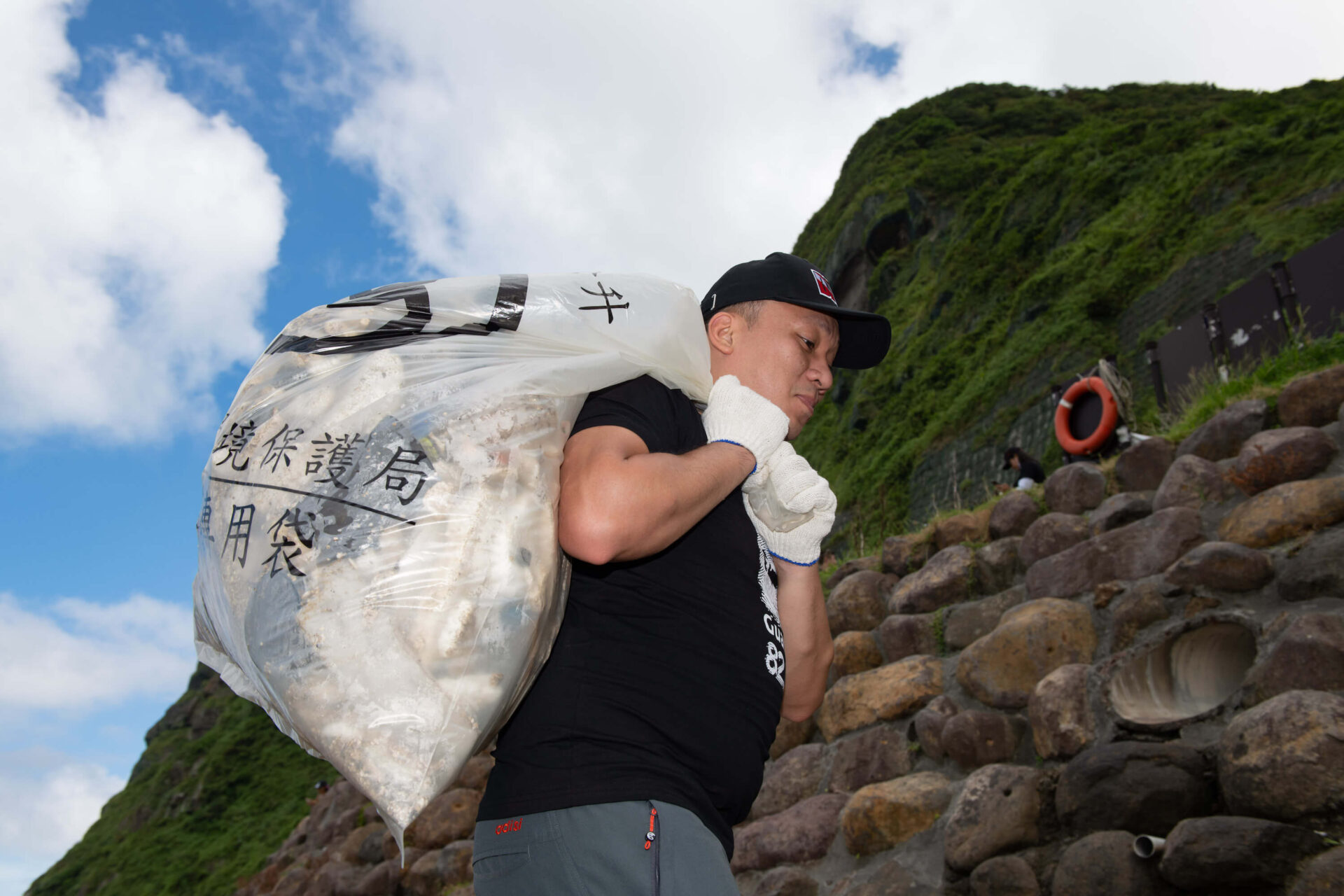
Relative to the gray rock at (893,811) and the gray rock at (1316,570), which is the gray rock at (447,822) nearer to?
the gray rock at (893,811)

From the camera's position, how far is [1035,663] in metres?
3.92

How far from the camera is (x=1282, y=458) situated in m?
3.87

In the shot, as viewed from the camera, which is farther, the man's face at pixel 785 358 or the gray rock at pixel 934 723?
the gray rock at pixel 934 723

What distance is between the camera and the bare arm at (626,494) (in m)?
1.29

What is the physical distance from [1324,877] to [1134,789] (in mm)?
682

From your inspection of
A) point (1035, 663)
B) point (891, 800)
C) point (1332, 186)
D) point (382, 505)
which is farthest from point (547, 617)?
point (1332, 186)

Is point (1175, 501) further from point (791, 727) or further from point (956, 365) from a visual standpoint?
point (956, 365)

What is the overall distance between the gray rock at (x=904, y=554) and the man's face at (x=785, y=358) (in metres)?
3.85

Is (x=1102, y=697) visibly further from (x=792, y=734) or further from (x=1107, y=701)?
(x=792, y=734)

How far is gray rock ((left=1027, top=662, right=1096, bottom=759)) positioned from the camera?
3401 mm

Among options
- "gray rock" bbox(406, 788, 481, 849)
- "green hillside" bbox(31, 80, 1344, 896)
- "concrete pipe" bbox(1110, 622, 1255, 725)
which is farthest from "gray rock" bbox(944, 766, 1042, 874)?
"green hillside" bbox(31, 80, 1344, 896)

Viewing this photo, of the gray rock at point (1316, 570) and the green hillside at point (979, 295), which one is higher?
the green hillside at point (979, 295)

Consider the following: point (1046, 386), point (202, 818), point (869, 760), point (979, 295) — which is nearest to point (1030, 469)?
point (1046, 386)

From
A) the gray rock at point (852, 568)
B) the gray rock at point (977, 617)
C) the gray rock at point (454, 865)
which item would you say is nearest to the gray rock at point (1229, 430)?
the gray rock at point (977, 617)
